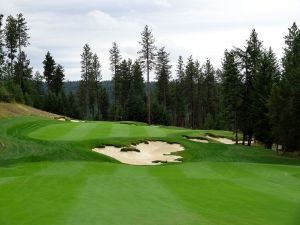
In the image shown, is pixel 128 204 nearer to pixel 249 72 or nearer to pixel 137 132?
pixel 137 132

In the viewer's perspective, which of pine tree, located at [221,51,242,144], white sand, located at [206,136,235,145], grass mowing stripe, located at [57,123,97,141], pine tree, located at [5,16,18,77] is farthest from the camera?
pine tree, located at [5,16,18,77]

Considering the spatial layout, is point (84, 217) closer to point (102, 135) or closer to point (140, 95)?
point (102, 135)

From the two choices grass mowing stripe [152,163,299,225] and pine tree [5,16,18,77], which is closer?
grass mowing stripe [152,163,299,225]

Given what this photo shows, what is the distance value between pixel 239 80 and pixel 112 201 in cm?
4070

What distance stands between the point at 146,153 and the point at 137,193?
64.2 ft

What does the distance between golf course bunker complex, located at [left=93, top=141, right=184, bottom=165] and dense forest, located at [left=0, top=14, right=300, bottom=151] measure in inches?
454

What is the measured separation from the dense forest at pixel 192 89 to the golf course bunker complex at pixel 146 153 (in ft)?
37.8

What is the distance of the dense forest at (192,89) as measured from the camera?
43.4 meters

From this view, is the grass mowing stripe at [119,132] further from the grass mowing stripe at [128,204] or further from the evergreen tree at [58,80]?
the evergreen tree at [58,80]

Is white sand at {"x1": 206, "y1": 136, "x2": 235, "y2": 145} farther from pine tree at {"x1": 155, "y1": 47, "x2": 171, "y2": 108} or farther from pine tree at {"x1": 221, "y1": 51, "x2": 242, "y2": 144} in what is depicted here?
pine tree at {"x1": 155, "y1": 47, "x2": 171, "y2": 108}

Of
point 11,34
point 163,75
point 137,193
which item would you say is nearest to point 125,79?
point 163,75

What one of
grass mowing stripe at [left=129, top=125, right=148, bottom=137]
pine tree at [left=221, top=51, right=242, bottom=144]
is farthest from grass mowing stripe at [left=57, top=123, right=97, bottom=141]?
pine tree at [left=221, top=51, right=242, bottom=144]

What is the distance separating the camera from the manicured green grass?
11750mm

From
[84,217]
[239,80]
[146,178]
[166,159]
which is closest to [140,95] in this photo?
[239,80]
